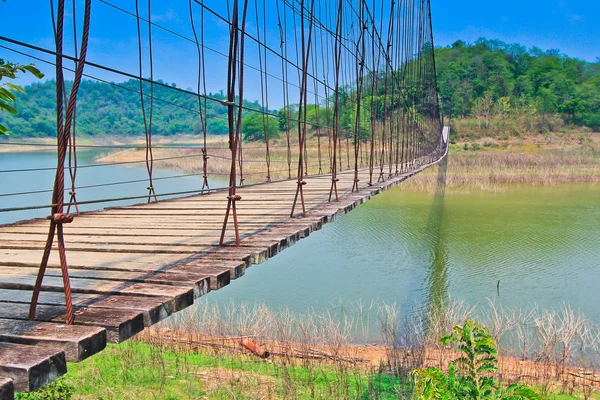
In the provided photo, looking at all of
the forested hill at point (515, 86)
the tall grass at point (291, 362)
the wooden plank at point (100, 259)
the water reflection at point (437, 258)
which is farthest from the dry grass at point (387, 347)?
the forested hill at point (515, 86)

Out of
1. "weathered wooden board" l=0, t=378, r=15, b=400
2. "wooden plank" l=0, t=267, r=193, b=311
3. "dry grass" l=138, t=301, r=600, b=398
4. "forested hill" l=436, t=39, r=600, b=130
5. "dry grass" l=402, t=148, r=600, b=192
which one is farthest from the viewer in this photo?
"forested hill" l=436, t=39, r=600, b=130

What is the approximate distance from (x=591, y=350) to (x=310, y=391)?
2499 mm

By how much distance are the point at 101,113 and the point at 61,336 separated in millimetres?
25381

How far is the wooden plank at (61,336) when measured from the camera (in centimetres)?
79

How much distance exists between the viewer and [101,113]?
24.3 metres

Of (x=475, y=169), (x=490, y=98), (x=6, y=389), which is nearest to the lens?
(x=6, y=389)

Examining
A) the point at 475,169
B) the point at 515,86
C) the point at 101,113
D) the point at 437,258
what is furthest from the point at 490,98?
the point at 437,258

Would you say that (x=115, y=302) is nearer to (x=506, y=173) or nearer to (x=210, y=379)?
(x=210, y=379)

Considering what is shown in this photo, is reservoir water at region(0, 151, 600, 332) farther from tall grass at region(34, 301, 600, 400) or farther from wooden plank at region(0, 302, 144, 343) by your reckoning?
wooden plank at region(0, 302, 144, 343)

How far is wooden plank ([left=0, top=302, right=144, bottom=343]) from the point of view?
0.88 meters

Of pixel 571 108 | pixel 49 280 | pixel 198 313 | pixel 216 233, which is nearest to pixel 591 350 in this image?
pixel 198 313

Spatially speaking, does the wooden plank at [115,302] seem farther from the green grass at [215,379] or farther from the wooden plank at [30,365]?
the green grass at [215,379]

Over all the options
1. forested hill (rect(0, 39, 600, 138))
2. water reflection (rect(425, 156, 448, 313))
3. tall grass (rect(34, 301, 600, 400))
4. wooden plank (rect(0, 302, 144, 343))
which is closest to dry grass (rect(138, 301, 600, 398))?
tall grass (rect(34, 301, 600, 400))

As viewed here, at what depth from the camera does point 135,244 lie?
163 centimetres
